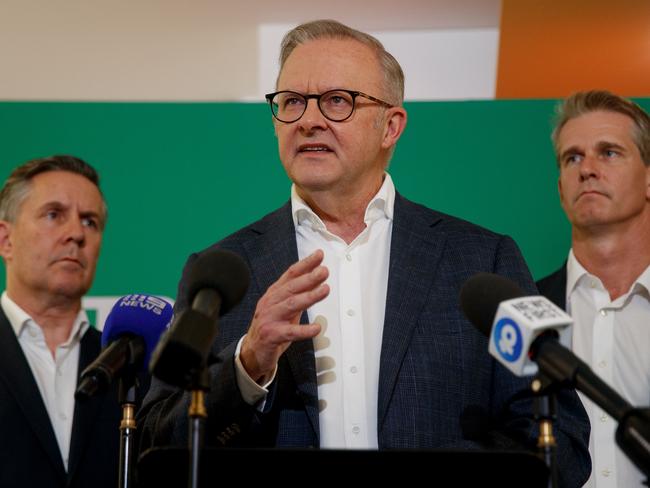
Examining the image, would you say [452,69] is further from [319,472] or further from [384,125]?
[319,472]

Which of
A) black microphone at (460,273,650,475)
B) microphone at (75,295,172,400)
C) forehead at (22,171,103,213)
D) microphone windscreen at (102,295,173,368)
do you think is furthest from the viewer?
forehead at (22,171,103,213)

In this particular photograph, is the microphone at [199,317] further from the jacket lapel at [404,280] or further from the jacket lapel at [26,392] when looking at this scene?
the jacket lapel at [26,392]

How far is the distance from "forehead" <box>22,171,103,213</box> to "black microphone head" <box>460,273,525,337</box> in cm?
227

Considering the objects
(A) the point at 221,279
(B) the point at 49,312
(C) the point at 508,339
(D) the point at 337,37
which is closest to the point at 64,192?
(B) the point at 49,312

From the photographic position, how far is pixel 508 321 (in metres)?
1.52

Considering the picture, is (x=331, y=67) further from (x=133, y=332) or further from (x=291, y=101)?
(x=133, y=332)

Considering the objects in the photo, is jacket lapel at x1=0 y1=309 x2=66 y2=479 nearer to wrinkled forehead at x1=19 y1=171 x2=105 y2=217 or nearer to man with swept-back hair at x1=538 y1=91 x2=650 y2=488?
wrinkled forehead at x1=19 y1=171 x2=105 y2=217

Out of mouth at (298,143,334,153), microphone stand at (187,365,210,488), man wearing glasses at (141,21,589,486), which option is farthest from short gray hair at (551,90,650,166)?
microphone stand at (187,365,210,488)

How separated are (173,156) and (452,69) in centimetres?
114

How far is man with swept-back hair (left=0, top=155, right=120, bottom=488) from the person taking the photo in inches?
127

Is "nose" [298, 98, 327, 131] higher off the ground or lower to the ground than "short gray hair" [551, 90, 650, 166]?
lower

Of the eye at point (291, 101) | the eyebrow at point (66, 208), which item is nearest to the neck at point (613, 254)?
the eye at point (291, 101)

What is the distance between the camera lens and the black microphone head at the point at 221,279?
157 centimetres

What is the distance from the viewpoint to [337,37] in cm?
257
